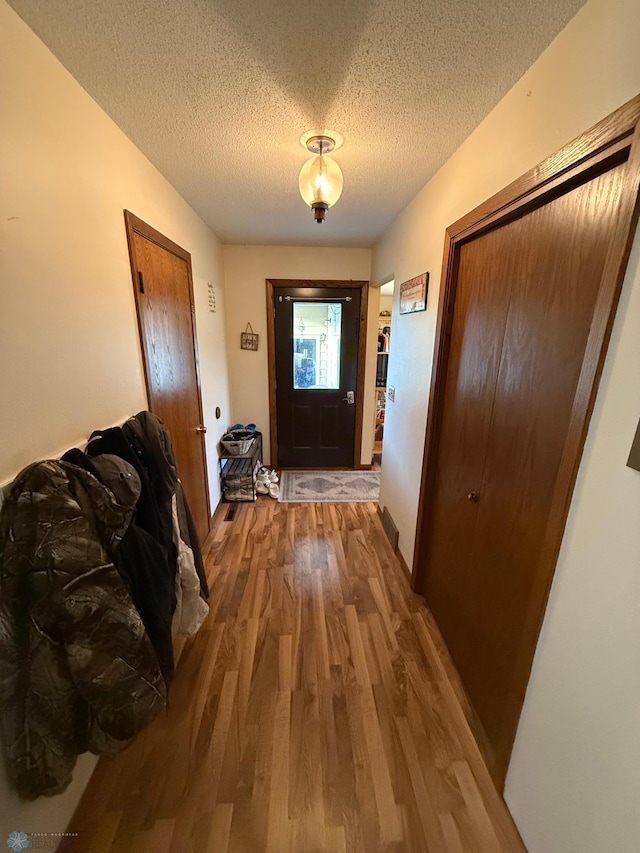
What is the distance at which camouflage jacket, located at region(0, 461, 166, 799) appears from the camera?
768mm

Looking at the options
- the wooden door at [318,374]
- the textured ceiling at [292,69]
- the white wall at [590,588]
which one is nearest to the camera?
the white wall at [590,588]

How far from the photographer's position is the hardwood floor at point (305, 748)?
1040 mm

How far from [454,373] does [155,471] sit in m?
1.41

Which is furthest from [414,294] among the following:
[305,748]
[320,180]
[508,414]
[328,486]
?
[305,748]

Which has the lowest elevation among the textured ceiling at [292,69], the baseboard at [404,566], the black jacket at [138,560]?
the baseboard at [404,566]

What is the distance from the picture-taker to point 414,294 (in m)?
1.97

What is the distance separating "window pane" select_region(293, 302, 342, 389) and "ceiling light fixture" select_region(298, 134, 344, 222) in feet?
6.55

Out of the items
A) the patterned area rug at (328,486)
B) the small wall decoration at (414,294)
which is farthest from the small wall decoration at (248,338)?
the small wall decoration at (414,294)

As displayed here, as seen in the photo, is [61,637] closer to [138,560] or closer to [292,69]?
[138,560]

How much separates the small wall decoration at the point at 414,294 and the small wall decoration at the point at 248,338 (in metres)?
1.71

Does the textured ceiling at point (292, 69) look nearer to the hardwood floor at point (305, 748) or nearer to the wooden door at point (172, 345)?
the wooden door at point (172, 345)

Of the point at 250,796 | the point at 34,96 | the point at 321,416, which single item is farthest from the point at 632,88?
the point at 321,416

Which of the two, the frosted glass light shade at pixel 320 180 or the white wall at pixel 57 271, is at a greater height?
the frosted glass light shade at pixel 320 180

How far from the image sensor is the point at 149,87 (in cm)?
109
